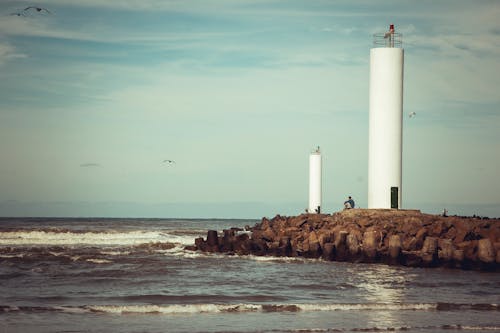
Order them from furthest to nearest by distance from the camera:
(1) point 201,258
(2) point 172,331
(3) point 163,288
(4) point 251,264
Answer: (1) point 201,258 < (4) point 251,264 < (3) point 163,288 < (2) point 172,331

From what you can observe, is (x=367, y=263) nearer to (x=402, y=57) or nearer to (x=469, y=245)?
(x=469, y=245)

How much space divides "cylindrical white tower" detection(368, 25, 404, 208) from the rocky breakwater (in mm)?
812

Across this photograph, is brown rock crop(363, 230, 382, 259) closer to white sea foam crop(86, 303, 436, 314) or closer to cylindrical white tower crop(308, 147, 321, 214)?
white sea foam crop(86, 303, 436, 314)

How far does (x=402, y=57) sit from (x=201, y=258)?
391 inches

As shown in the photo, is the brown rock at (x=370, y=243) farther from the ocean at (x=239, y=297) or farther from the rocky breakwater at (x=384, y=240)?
the ocean at (x=239, y=297)

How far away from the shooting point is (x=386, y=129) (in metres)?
25.7

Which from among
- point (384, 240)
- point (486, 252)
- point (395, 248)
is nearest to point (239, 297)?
point (395, 248)

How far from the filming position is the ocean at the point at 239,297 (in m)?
11.6

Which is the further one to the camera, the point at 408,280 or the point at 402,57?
the point at 402,57

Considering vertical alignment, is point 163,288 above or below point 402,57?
below

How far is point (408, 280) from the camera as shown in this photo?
17.7 metres

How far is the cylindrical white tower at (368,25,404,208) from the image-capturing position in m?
25.7

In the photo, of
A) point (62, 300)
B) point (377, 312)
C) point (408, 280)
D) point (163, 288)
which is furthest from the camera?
point (408, 280)

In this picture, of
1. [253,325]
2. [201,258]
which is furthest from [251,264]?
[253,325]
